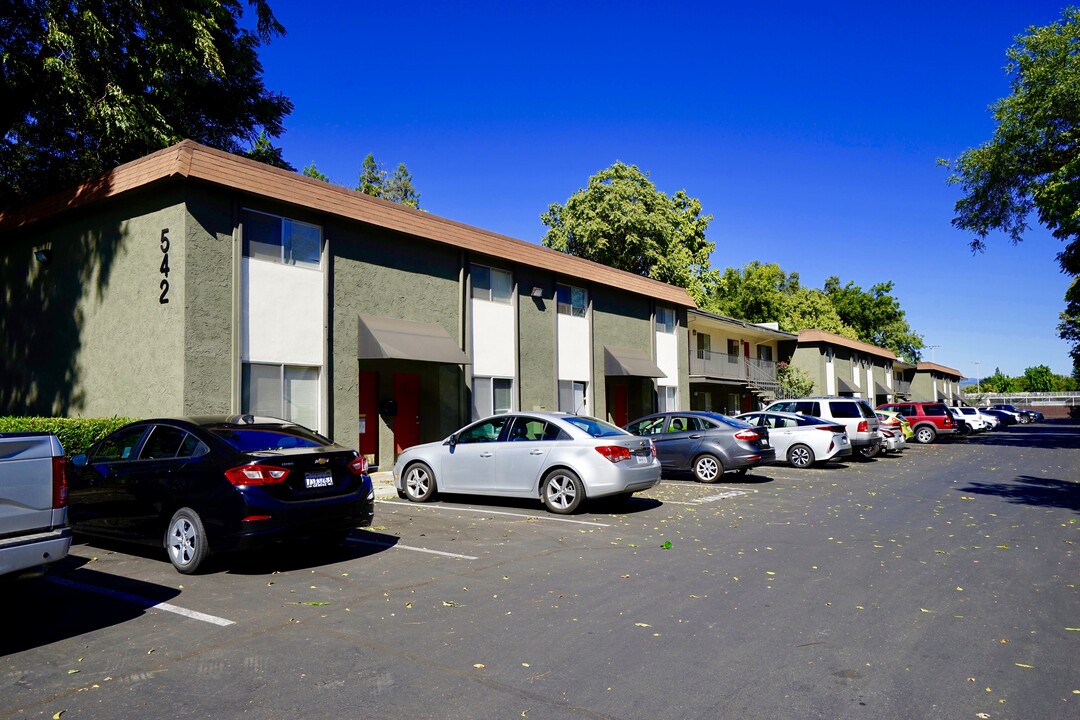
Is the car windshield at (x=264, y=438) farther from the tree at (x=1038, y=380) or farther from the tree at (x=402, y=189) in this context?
the tree at (x=1038, y=380)

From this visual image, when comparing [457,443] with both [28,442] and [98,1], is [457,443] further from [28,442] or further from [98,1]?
[98,1]

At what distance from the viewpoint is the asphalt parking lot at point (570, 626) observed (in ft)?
13.9

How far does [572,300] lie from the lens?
77.4 ft

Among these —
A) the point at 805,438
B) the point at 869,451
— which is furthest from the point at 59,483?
the point at 869,451

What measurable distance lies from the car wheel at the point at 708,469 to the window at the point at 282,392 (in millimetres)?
8027

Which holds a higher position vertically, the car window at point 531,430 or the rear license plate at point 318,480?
the car window at point 531,430

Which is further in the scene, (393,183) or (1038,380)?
(1038,380)

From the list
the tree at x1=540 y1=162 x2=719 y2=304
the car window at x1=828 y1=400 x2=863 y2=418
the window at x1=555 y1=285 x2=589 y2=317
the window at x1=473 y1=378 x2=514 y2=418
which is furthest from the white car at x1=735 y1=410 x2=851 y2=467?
the tree at x1=540 y1=162 x2=719 y2=304

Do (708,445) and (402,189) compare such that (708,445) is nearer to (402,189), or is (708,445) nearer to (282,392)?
(282,392)

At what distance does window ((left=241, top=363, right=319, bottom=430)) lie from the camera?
1384 centimetres

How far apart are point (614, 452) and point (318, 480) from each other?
471 centimetres

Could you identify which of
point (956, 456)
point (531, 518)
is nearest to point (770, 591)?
point (531, 518)

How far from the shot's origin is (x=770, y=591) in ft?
21.9

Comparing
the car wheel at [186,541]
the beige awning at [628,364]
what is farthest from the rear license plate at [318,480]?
the beige awning at [628,364]
